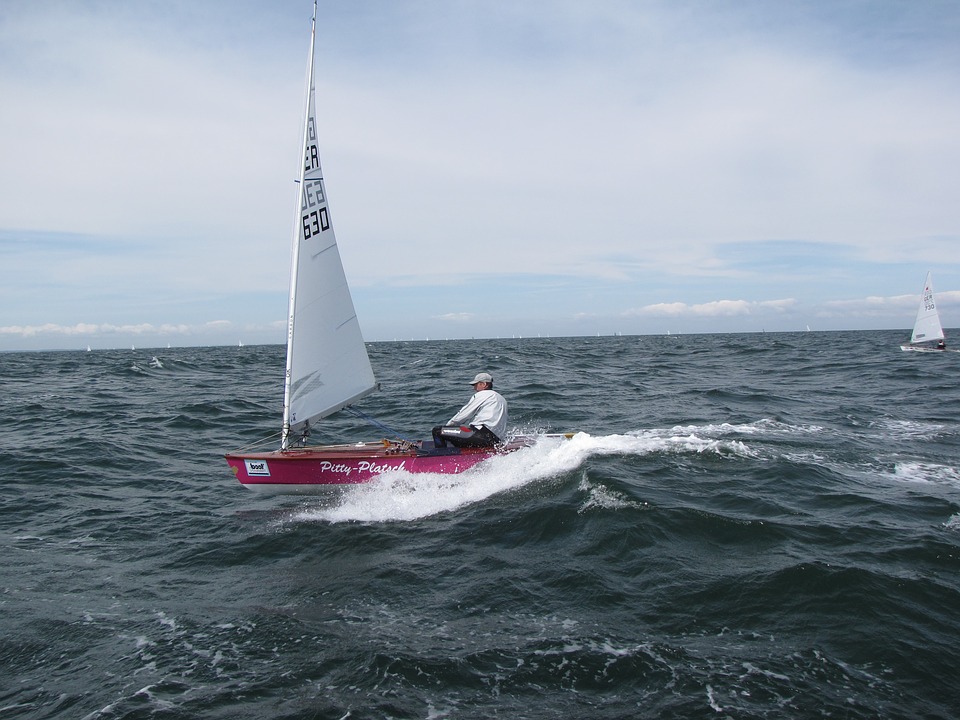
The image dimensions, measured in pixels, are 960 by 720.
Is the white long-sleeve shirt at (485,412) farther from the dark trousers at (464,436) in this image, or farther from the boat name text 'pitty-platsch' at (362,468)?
the boat name text 'pitty-platsch' at (362,468)

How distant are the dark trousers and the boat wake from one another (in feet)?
1.37

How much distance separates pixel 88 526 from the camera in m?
10.4

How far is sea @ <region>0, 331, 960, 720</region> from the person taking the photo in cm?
553

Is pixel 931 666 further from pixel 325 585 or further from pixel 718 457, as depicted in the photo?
pixel 718 457

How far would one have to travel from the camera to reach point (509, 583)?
7699mm

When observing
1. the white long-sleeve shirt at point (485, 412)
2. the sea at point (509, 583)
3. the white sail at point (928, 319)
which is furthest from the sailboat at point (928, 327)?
the white long-sleeve shirt at point (485, 412)

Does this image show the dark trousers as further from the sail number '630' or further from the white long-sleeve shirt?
the sail number '630'

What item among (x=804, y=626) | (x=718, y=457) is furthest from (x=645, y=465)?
(x=804, y=626)

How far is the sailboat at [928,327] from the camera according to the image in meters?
49.7

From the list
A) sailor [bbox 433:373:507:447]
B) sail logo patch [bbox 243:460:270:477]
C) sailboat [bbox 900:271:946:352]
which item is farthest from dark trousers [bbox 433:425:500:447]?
sailboat [bbox 900:271:946:352]

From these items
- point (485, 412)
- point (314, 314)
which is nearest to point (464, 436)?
point (485, 412)

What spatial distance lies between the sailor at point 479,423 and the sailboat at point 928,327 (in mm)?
49643

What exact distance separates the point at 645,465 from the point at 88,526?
1013cm

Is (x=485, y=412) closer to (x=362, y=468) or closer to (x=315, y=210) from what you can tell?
(x=362, y=468)
